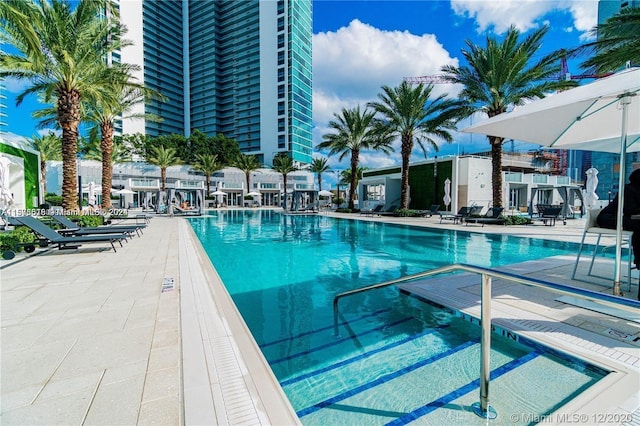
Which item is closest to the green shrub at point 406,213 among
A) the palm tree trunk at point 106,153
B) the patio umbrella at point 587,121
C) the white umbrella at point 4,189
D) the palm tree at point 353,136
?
the palm tree at point 353,136

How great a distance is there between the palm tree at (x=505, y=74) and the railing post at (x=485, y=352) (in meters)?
14.9

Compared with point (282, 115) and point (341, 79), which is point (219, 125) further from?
point (341, 79)

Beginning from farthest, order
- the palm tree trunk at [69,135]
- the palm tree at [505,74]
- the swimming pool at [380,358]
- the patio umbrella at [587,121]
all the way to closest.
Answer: the palm tree at [505,74] → the palm tree trunk at [69,135] → the patio umbrella at [587,121] → the swimming pool at [380,358]

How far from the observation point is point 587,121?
14.2 ft

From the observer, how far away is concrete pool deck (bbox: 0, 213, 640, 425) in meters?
1.87

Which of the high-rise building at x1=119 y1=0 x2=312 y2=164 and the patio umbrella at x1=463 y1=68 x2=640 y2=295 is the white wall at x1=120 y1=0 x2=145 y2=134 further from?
the patio umbrella at x1=463 y1=68 x2=640 y2=295

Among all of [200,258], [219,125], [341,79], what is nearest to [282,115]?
[219,125]

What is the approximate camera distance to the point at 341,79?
2212 cm

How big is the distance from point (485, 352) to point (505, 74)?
1571 cm

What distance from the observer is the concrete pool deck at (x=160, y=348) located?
1872 mm

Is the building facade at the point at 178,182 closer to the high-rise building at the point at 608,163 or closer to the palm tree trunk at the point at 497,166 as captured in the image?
the palm tree trunk at the point at 497,166

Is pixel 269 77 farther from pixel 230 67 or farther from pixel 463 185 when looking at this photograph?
pixel 463 185

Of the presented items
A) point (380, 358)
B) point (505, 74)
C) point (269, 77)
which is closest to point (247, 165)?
point (269, 77)

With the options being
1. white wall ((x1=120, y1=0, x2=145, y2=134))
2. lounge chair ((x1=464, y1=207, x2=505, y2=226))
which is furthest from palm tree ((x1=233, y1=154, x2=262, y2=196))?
white wall ((x1=120, y1=0, x2=145, y2=134))
